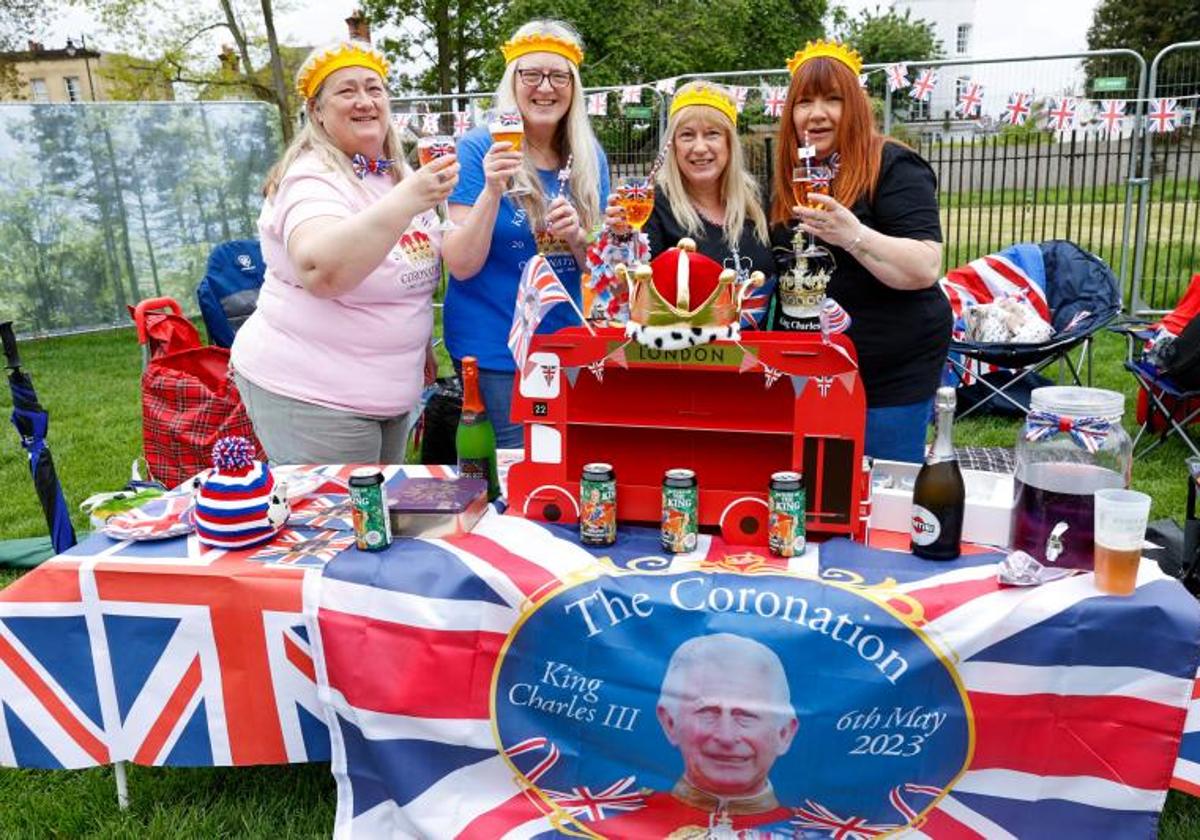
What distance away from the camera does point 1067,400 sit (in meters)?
1.79

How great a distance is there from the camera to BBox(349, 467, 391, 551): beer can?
6.37 feet

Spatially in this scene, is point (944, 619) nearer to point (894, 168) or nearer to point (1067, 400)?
point (1067, 400)

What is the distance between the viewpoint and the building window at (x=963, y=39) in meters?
48.5

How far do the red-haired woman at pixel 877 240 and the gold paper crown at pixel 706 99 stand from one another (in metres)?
0.16

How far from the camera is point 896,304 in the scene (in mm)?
2318

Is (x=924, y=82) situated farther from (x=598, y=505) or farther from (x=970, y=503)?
(x=598, y=505)

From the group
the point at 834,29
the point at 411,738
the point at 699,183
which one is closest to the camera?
the point at 411,738

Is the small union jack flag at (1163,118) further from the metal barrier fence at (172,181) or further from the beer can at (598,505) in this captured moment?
the beer can at (598,505)

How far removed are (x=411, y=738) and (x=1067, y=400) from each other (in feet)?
4.99

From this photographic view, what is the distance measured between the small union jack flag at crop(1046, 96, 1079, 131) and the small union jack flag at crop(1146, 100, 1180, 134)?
489 millimetres

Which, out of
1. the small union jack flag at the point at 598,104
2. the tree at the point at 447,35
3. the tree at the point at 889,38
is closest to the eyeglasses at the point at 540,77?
the small union jack flag at the point at 598,104

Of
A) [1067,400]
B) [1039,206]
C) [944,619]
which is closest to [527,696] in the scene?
[944,619]

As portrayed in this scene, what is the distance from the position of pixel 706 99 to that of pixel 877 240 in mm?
653

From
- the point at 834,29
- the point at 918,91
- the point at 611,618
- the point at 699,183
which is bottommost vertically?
the point at 611,618
